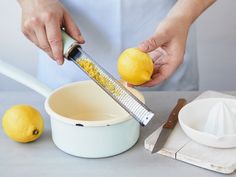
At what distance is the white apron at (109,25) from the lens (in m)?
0.93

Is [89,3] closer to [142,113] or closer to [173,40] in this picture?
[173,40]

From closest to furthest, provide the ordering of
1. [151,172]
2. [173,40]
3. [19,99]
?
[151,172]
[173,40]
[19,99]

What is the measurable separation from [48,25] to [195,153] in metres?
0.31

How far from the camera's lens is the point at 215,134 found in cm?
72

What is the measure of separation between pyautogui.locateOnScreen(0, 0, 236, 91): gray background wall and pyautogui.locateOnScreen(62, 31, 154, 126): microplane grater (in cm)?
67

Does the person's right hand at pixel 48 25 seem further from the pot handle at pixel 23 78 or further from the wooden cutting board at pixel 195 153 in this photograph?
the wooden cutting board at pixel 195 153

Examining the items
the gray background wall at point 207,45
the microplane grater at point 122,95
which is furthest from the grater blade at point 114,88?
the gray background wall at point 207,45

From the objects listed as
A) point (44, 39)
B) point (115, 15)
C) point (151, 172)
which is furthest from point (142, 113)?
point (115, 15)

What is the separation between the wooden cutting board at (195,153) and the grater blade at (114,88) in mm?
62

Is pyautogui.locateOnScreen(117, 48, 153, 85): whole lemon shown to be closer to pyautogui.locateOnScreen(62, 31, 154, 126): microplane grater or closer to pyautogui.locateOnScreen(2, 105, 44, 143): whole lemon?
pyautogui.locateOnScreen(62, 31, 154, 126): microplane grater

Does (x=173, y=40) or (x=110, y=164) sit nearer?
(x=110, y=164)

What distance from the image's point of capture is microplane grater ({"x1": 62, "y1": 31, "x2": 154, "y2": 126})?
0.68 metres

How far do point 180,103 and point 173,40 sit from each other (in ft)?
0.37

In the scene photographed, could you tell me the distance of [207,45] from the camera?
4.74 feet
